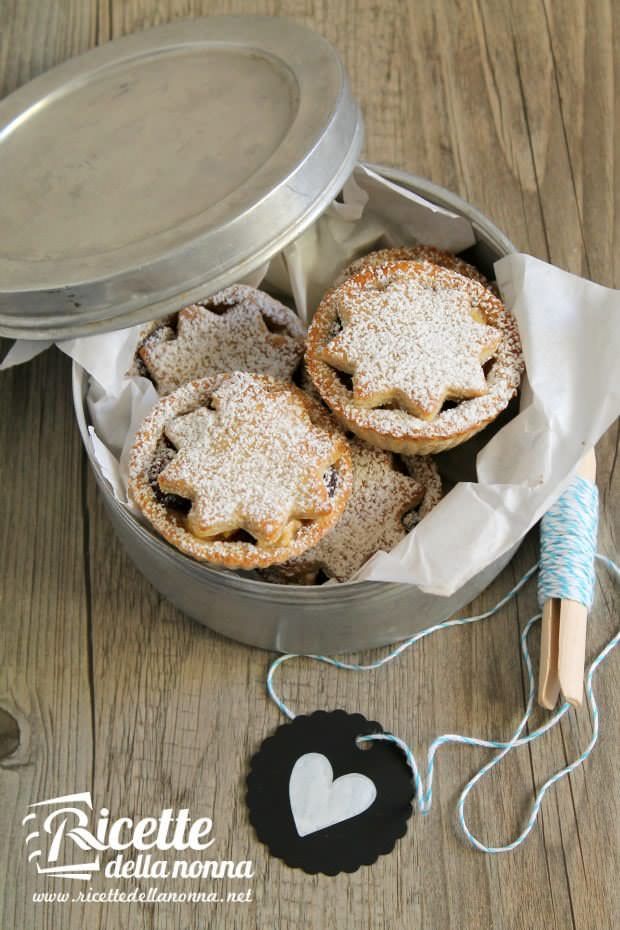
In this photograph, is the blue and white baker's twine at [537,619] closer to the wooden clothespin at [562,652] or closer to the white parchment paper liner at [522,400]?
the wooden clothespin at [562,652]

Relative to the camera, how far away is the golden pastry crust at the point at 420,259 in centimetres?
133

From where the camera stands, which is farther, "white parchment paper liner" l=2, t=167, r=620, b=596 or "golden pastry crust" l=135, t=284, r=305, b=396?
"golden pastry crust" l=135, t=284, r=305, b=396

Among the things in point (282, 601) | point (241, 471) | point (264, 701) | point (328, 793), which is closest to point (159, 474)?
point (241, 471)

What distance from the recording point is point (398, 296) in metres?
1.20

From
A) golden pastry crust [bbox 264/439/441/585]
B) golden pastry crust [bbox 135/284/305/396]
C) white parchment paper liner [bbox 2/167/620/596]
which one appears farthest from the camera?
golden pastry crust [bbox 135/284/305/396]

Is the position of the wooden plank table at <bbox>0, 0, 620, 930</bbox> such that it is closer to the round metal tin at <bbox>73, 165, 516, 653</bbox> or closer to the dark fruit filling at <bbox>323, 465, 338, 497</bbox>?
the round metal tin at <bbox>73, 165, 516, 653</bbox>

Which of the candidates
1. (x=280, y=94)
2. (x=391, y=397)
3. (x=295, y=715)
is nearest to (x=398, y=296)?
(x=391, y=397)

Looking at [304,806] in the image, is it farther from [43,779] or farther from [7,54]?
[7,54]

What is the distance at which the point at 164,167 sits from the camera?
1.15m

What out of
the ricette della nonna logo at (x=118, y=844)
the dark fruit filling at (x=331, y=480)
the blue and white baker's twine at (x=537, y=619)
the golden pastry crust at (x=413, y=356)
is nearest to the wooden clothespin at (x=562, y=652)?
the blue and white baker's twine at (x=537, y=619)

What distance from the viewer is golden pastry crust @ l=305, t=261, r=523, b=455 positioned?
1.13m

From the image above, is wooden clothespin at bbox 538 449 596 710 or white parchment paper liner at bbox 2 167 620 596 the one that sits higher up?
white parchment paper liner at bbox 2 167 620 596

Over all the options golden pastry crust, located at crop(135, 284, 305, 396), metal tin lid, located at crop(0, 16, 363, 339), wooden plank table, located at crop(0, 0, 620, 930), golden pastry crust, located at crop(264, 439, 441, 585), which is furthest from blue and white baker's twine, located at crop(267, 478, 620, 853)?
metal tin lid, located at crop(0, 16, 363, 339)

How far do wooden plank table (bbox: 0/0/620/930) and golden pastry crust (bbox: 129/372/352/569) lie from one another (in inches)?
8.5
